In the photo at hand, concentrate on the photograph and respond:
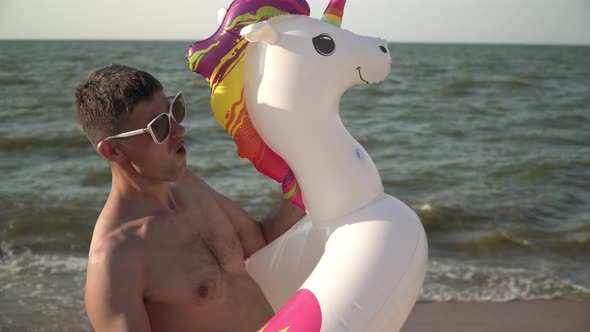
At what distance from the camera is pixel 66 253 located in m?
4.74

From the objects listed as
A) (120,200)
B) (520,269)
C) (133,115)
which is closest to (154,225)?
(120,200)

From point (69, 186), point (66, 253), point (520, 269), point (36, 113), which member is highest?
point (520, 269)

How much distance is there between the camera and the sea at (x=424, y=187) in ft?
13.3

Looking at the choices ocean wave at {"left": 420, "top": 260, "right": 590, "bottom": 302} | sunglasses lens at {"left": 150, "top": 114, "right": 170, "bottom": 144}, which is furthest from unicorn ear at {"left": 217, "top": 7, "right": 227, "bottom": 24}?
ocean wave at {"left": 420, "top": 260, "right": 590, "bottom": 302}

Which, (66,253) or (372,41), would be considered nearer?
(372,41)

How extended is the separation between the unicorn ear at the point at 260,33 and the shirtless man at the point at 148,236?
0.29m

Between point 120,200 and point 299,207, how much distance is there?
0.62 metres

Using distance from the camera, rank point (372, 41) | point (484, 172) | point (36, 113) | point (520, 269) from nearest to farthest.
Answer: point (372, 41), point (520, 269), point (484, 172), point (36, 113)

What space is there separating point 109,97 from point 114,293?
541 millimetres

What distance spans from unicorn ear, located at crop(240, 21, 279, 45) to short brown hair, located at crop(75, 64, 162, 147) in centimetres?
31

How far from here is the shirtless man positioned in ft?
5.48

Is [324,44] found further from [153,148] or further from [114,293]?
[114,293]

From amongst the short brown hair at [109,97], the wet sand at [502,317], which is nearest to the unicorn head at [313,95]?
the short brown hair at [109,97]

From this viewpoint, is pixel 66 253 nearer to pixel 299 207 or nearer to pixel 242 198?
pixel 242 198
